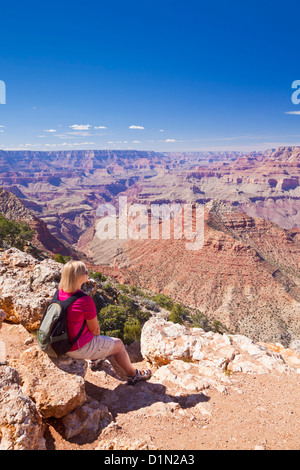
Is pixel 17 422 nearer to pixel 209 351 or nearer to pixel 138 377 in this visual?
pixel 138 377

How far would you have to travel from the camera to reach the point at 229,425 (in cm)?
560

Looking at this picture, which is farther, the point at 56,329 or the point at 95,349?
the point at 95,349

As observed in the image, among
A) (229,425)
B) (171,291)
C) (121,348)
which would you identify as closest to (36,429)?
(121,348)

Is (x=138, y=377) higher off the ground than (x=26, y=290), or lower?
lower

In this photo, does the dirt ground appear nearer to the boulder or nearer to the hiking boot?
the hiking boot

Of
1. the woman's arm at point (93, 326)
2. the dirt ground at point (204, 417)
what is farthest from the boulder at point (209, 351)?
the woman's arm at point (93, 326)

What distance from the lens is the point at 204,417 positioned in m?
5.96

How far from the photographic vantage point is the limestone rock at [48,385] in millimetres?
5031

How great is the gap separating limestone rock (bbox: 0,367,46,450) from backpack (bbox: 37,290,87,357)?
3.14ft

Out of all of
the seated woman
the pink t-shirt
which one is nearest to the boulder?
the seated woman

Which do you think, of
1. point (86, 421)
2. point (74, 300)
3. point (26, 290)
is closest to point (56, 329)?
point (74, 300)

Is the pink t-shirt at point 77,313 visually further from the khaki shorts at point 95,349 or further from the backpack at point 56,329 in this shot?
the khaki shorts at point 95,349

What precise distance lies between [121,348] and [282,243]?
98.1 meters

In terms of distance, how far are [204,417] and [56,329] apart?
4.17 meters
